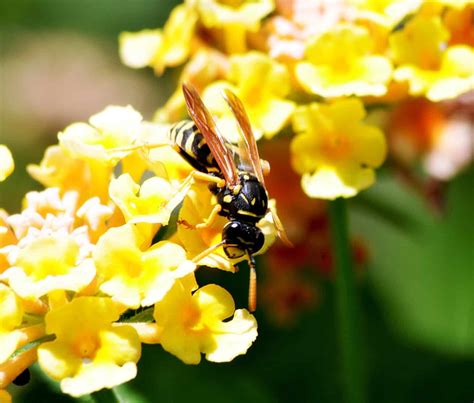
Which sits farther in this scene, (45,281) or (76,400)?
(76,400)

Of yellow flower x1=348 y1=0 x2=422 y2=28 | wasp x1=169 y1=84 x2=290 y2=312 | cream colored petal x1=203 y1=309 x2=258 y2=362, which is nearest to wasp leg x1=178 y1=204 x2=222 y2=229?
wasp x1=169 y1=84 x2=290 y2=312

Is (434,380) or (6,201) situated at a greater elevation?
(6,201)

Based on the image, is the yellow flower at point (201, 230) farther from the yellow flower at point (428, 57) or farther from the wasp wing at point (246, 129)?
the yellow flower at point (428, 57)

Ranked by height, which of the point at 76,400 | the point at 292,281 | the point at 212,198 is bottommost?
the point at 292,281

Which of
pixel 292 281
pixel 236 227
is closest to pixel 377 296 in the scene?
pixel 292 281

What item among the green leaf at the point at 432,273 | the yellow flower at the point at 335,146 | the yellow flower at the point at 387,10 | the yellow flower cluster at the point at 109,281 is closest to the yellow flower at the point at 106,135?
the yellow flower cluster at the point at 109,281

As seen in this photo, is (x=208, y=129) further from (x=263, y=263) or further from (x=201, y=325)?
(x=263, y=263)

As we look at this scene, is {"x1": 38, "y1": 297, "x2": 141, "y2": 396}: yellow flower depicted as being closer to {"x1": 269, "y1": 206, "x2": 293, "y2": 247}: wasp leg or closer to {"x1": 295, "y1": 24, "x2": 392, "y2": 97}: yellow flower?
{"x1": 269, "y1": 206, "x2": 293, "y2": 247}: wasp leg

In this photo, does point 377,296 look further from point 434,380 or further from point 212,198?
point 212,198
